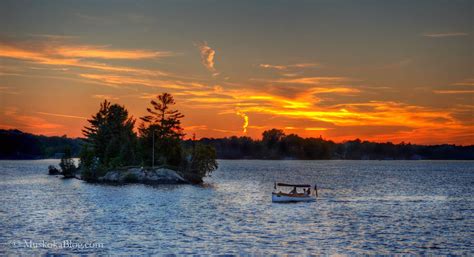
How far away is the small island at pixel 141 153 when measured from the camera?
131 metres

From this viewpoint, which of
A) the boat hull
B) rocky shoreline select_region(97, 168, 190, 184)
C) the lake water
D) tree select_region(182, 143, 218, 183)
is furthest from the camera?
tree select_region(182, 143, 218, 183)

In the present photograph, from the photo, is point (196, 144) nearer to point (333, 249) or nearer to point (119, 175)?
point (119, 175)

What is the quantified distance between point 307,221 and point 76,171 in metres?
116

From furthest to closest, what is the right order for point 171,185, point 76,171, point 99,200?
point 76,171, point 171,185, point 99,200

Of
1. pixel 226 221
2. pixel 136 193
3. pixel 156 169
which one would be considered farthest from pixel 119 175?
pixel 226 221

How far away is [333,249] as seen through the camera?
46.1 metres

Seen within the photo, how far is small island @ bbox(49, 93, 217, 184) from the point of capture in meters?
131

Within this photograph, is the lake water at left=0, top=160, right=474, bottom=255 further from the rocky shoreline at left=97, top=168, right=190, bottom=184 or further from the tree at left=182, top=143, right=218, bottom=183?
the tree at left=182, top=143, right=218, bottom=183

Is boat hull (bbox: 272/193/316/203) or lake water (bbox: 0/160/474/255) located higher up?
boat hull (bbox: 272/193/316/203)

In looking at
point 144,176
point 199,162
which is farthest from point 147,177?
point 199,162

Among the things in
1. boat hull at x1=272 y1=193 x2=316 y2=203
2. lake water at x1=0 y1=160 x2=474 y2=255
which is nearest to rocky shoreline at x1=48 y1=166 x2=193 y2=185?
lake water at x1=0 y1=160 x2=474 y2=255

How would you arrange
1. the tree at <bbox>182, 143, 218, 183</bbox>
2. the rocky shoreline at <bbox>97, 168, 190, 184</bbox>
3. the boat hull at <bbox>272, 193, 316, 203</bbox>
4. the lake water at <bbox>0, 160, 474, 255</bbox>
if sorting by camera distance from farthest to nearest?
the tree at <bbox>182, 143, 218, 183</bbox>, the rocky shoreline at <bbox>97, 168, 190, 184</bbox>, the boat hull at <bbox>272, 193, 316, 203</bbox>, the lake water at <bbox>0, 160, 474, 255</bbox>

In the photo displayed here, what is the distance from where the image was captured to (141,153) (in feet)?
461

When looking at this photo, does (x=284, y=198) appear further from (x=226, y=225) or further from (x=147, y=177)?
(x=147, y=177)
